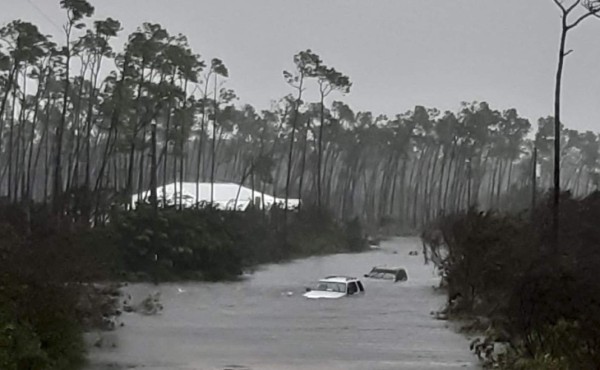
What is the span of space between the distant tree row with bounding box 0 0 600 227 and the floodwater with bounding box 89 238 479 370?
6421mm

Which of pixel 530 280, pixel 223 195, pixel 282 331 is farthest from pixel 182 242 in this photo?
pixel 530 280

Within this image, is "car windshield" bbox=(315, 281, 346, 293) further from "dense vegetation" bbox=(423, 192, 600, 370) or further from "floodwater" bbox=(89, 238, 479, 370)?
"dense vegetation" bbox=(423, 192, 600, 370)

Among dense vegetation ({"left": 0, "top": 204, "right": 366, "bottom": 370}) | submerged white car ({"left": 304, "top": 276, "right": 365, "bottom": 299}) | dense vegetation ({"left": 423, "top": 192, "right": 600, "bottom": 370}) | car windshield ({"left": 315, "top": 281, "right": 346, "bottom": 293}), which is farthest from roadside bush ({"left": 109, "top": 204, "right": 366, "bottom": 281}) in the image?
dense vegetation ({"left": 423, "top": 192, "right": 600, "bottom": 370})

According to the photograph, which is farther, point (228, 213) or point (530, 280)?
point (228, 213)

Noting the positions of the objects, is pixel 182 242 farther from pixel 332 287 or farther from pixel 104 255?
pixel 104 255

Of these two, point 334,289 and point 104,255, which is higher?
point 104,255

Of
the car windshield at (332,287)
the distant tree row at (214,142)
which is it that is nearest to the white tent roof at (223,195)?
the distant tree row at (214,142)

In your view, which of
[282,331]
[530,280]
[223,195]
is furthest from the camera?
[223,195]

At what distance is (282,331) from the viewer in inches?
1399

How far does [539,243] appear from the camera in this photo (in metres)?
35.6

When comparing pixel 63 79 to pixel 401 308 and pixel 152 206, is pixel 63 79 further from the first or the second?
pixel 401 308

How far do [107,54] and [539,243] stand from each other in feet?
122

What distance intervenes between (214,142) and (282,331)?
5740 centimetres

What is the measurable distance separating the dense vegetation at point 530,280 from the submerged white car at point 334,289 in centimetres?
386
